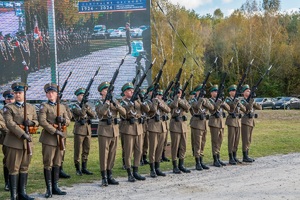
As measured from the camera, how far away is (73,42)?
17453mm

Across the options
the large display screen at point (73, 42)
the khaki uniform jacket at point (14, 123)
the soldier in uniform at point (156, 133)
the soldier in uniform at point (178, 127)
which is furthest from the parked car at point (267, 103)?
the khaki uniform jacket at point (14, 123)

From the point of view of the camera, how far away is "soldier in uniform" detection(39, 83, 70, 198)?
8039 millimetres

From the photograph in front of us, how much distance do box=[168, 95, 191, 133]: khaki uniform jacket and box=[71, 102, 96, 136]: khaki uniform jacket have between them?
1.58 meters

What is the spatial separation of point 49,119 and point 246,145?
5.24m

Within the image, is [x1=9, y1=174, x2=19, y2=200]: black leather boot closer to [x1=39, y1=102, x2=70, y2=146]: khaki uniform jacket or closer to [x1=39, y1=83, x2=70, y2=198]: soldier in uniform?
[x1=39, y1=83, x2=70, y2=198]: soldier in uniform

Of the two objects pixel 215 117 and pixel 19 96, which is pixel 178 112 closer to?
pixel 215 117

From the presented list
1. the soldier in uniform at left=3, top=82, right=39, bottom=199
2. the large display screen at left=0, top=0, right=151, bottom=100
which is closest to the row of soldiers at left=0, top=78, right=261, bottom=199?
the soldier in uniform at left=3, top=82, right=39, bottom=199

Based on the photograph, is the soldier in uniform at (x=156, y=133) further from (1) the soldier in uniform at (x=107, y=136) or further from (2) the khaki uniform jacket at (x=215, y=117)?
(2) the khaki uniform jacket at (x=215, y=117)

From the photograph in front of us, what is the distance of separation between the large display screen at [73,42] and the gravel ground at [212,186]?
7.41 m

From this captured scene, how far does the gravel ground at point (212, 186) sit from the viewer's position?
809cm

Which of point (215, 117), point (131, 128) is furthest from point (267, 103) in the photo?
point (131, 128)

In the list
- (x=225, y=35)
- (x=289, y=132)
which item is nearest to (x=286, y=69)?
(x=225, y=35)

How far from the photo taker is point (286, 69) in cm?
4612

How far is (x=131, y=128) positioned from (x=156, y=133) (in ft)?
2.61
